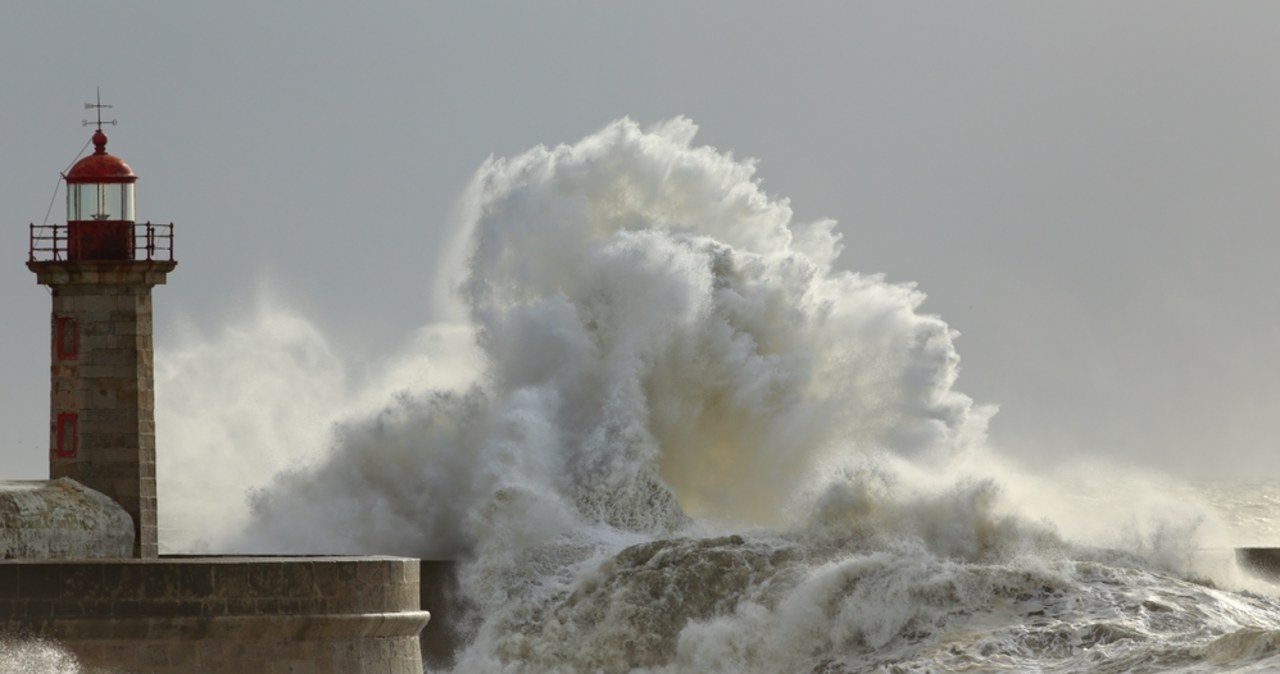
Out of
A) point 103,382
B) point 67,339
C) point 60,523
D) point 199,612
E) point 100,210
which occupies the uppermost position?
point 100,210

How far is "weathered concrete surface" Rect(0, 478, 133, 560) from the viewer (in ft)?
52.1

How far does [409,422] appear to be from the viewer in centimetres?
2489

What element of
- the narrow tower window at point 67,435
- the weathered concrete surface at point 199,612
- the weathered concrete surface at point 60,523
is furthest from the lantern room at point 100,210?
the weathered concrete surface at point 199,612

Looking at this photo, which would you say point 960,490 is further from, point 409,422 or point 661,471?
point 409,422

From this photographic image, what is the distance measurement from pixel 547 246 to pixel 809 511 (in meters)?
4.94

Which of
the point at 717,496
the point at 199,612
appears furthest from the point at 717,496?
the point at 199,612

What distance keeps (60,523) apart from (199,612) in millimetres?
1755

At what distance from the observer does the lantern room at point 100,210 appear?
17.0 m

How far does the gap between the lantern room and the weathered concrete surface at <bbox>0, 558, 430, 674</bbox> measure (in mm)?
2458

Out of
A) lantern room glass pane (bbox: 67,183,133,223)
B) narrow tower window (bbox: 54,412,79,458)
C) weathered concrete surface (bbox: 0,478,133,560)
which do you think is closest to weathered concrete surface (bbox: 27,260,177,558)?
narrow tower window (bbox: 54,412,79,458)

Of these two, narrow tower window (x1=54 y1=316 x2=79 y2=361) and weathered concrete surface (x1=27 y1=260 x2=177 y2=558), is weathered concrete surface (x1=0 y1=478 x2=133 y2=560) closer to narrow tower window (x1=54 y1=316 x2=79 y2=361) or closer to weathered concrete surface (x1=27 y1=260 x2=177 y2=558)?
weathered concrete surface (x1=27 y1=260 x2=177 y2=558)

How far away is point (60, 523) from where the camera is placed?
1627 centimetres

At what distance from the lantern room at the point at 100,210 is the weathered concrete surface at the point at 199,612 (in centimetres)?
246

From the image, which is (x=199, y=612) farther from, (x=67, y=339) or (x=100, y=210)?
(x=100, y=210)
